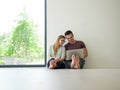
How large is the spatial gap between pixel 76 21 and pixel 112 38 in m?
0.81

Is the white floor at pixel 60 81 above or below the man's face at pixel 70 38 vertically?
below

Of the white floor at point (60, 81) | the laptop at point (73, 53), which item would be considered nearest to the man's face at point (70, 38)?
the laptop at point (73, 53)

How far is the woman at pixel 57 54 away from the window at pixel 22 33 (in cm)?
39

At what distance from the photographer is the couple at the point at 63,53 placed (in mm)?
3929

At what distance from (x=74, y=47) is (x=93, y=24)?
664 mm

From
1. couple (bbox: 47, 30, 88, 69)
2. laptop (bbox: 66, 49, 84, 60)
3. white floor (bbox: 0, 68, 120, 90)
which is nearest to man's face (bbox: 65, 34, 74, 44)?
couple (bbox: 47, 30, 88, 69)

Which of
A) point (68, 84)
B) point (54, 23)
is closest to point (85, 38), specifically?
point (54, 23)

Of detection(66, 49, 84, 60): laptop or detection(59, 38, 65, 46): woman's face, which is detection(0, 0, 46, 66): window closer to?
detection(59, 38, 65, 46): woman's face

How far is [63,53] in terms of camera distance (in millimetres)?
4039

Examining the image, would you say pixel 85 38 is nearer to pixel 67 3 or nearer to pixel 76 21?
pixel 76 21

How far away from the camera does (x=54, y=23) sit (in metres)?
4.33

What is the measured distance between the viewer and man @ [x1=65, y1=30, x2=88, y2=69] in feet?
12.8

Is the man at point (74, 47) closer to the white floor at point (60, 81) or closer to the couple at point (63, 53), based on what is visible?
the couple at point (63, 53)

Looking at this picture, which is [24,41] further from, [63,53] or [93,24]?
[93,24]
